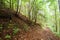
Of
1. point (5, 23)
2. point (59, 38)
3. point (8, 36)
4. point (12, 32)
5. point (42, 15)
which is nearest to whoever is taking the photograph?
point (8, 36)

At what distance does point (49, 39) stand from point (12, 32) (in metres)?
3.84

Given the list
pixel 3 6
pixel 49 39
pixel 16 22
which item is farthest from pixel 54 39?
pixel 3 6

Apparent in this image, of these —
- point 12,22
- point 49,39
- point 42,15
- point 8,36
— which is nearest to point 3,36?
point 8,36

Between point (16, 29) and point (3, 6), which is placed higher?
point (3, 6)

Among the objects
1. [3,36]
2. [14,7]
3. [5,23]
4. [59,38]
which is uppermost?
[14,7]

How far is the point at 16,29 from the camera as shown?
33.0ft

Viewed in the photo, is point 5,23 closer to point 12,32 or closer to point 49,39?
point 12,32

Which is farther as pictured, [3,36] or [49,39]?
[49,39]

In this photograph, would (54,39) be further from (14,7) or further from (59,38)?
(14,7)

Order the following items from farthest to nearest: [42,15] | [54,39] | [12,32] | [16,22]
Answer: [42,15], [54,39], [16,22], [12,32]

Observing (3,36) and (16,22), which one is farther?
(16,22)

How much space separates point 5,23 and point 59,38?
235 inches

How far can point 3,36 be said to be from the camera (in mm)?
9125

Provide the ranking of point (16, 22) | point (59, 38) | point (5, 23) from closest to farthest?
1. point (5, 23)
2. point (16, 22)
3. point (59, 38)
